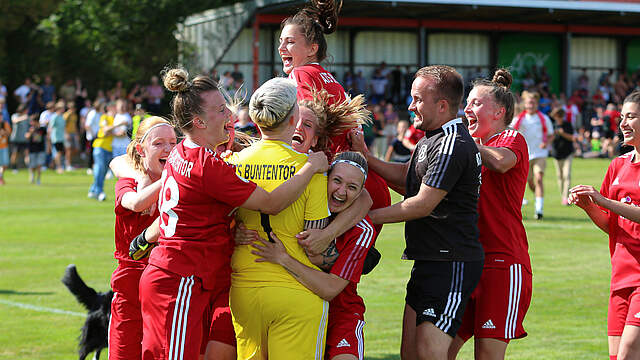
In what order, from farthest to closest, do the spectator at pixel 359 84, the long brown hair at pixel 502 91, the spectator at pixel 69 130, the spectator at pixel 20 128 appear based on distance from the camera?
the spectator at pixel 359 84 < the spectator at pixel 69 130 < the spectator at pixel 20 128 < the long brown hair at pixel 502 91

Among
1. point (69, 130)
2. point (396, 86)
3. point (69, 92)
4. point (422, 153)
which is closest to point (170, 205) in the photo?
point (422, 153)

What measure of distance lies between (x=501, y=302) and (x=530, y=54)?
4038 cm

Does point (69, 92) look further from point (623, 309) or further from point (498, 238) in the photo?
point (623, 309)

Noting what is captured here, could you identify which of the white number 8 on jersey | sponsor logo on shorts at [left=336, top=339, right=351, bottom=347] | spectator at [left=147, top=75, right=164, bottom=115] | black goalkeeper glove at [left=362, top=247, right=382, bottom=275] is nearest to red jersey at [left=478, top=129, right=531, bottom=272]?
black goalkeeper glove at [left=362, top=247, right=382, bottom=275]

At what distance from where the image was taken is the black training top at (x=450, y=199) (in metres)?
5.23

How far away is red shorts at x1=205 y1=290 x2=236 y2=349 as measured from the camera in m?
5.12

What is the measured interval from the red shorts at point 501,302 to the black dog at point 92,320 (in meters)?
3.34

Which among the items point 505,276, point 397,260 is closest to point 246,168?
point 505,276

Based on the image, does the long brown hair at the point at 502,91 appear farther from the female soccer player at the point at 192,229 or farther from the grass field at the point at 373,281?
the grass field at the point at 373,281

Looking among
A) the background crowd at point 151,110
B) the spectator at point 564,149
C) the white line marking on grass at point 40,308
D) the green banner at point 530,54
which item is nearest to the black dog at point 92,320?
the white line marking on grass at point 40,308

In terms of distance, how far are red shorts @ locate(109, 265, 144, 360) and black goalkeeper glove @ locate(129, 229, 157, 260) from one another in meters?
0.42

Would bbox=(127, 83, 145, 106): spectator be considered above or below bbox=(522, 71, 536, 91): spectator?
below

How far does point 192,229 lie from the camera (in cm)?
486

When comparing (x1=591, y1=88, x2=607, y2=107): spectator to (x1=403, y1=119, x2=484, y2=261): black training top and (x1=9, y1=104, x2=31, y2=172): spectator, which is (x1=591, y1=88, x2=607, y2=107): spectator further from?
(x1=403, y1=119, x2=484, y2=261): black training top
